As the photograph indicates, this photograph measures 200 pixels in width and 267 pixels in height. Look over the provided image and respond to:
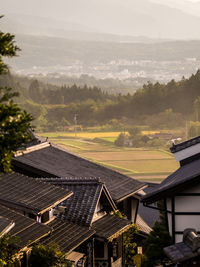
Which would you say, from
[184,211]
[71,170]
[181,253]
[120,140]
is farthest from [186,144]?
[120,140]

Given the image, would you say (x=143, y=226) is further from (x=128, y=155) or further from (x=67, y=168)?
(x=128, y=155)

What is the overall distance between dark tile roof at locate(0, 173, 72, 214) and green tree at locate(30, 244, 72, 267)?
1.29m

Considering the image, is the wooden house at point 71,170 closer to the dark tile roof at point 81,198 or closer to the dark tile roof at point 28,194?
the dark tile roof at point 81,198

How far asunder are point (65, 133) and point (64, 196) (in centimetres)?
9471

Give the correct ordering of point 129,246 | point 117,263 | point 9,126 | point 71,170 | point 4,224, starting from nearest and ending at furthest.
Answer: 1. point 9,126
2. point 4,224
3. point 117,263
4. point 129,246
5. point 71,170

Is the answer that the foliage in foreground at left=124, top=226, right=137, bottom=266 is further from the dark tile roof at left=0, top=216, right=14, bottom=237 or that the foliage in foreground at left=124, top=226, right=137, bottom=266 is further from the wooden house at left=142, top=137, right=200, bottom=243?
the dark tile roof at left=0, top=216, right=14, bottom=237

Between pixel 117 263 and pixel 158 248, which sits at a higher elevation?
pixel 158 248

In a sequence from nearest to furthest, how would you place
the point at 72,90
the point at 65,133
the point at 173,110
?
1. the point at 173,110
2. the point at 65,133
3. the point at 72,90

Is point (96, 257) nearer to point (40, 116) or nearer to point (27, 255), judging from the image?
point (27, 255)

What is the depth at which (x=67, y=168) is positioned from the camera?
866 inches

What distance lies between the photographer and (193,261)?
6.29m

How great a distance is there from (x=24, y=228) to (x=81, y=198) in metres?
4.00

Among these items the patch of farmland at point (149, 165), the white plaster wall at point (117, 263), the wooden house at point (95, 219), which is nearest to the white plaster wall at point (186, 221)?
the wooden house at point (95, 219)

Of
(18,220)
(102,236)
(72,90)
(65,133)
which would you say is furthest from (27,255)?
(72,90)
